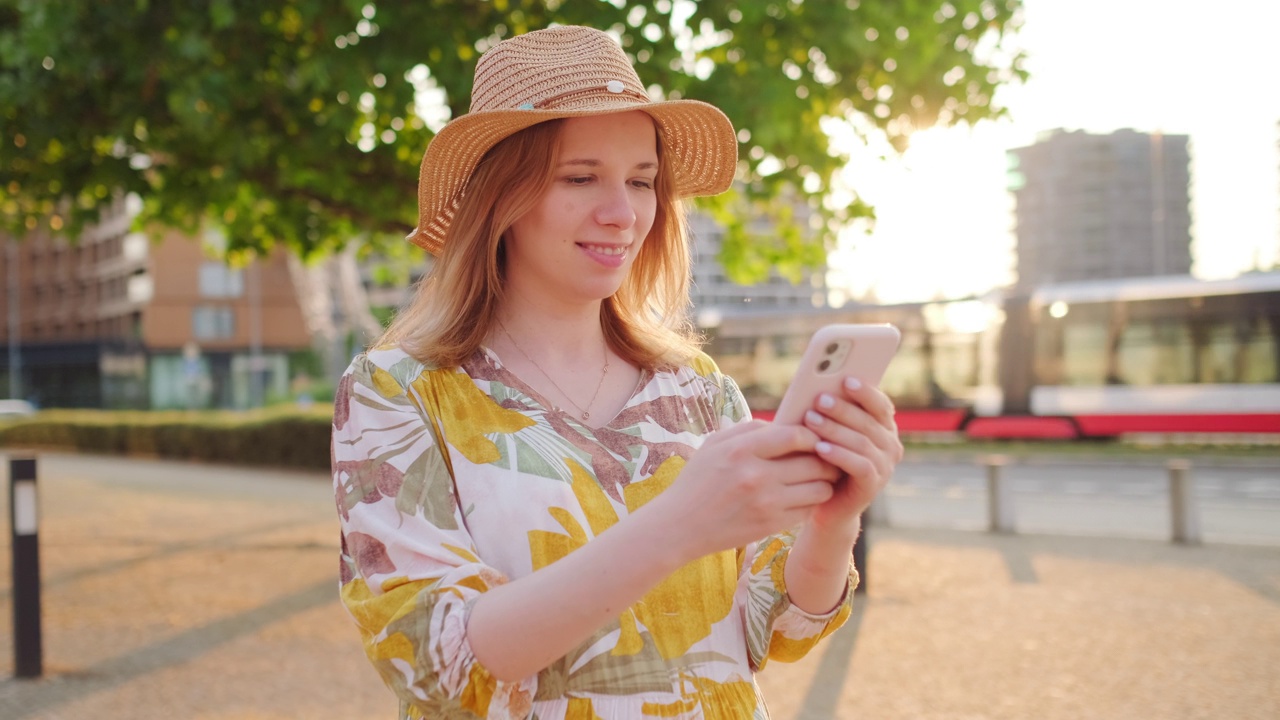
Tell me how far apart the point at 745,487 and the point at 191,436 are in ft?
77.4

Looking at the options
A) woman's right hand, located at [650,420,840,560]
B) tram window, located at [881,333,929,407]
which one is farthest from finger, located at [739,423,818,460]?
tram window, located at [881,333,929,407]

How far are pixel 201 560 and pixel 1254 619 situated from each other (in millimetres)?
7963

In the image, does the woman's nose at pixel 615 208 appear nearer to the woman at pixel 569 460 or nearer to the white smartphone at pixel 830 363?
the woman at pixel 569 460

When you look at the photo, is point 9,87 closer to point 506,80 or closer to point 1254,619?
point 506,80

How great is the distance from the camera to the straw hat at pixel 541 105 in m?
1.71

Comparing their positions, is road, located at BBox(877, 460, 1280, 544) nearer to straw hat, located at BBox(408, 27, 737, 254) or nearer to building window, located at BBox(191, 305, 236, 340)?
straw hat, located at BBox(408, 27, 737, 254)

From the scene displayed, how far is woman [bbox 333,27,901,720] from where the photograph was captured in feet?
4.29

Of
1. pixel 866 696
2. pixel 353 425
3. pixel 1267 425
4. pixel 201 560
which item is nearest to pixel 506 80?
pixel 353 425

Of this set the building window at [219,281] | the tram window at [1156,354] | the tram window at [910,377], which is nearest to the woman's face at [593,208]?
the tram window at [1156,354]

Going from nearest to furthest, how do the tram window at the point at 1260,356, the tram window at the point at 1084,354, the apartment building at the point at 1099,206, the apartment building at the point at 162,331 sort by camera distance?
the tram window at the point at 1260,356 → the tram window at the point at 1084,354 → the apartment building at the point at 162,331 → the apartment building at the point at 1099,206

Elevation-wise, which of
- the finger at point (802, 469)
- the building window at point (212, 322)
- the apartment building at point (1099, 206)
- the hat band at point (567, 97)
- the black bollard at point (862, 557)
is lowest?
the black bollard at point (862, 557)

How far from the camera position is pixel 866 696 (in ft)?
16.9

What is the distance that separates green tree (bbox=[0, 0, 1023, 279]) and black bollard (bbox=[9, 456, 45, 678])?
2.45 meters

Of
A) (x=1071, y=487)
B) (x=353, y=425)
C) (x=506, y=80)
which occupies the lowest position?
(x=1071, y=487)
